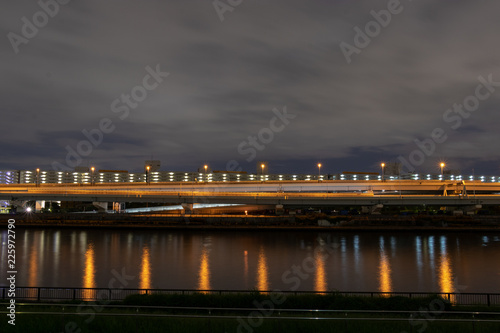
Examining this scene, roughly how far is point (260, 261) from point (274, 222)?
21.8 metres

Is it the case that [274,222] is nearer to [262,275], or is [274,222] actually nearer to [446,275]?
[262,275]

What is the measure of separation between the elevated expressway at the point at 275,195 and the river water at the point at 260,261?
6785 millimetres

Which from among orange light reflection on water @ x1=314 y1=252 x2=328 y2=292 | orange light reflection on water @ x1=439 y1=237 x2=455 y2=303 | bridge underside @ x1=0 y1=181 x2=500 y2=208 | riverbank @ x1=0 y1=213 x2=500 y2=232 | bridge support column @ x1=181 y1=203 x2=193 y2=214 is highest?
bridge underside @ x1=0 y1=181 x2=500 y2=208

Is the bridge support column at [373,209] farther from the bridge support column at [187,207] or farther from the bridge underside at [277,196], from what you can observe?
the bridge support column at [187,207]

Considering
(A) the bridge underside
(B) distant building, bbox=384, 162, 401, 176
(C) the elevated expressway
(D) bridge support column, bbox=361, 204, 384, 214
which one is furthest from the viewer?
(B) distant building, bbox=384, 162, 401, 176

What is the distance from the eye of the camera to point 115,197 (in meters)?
49.9

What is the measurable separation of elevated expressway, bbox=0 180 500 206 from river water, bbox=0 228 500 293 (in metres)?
6.78

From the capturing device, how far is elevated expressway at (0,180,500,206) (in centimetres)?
4709

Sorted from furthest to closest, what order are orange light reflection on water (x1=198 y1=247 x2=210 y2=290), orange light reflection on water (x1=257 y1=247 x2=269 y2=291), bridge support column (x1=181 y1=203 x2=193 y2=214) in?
bridge support column (x1=181 y1=203 x2=193 y2=214) < orange light reflection on water (x1=198 y1=247 x2=210 y2=290) < orange light reflection on water (x1=257 y1=247 x2=269 y2=291)

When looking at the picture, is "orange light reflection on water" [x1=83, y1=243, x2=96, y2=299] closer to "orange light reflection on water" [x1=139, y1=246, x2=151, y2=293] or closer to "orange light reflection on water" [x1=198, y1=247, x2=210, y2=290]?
"orange light reflection on water" [x1=139, y1=246, x2=151, y2=293]

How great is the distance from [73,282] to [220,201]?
28495 millimetres

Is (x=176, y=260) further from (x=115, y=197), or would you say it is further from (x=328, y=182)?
(x=328, y=182)

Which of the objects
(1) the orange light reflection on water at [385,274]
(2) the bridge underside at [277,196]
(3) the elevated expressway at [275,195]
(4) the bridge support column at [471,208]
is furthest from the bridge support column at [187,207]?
(4) the bridge support column at [471,208]

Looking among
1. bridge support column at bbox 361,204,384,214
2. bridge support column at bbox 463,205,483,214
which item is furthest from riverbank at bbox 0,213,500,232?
bridge support column at bbox 361,204,384,214
